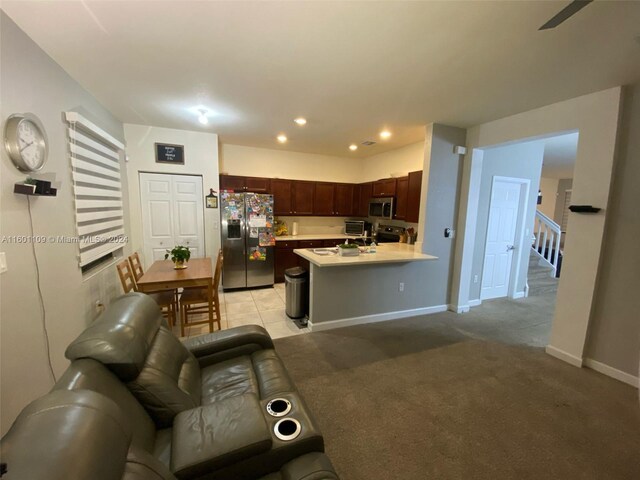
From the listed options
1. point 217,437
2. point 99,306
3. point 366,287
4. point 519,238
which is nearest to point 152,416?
point 217,437

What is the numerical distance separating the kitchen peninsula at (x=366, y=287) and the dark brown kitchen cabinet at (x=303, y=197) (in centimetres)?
208

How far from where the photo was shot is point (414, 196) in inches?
163

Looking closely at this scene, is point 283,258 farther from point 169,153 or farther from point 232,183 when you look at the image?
point 169,153

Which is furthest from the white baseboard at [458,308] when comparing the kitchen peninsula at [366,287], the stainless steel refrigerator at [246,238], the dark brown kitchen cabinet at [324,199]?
the stainless steel refrigerator at [246,238]

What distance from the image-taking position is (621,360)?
2555mm

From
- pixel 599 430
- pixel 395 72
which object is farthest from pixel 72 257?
pixel 599 430

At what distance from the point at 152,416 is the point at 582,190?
4024 mm

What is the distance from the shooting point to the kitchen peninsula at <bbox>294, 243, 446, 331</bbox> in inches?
133

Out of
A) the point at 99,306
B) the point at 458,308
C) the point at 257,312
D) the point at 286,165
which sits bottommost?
the point at 257,312

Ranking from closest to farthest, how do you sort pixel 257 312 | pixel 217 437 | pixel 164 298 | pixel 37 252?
1. pixel 217 437
2. pixel 37 252
3. pixel 164 298
4. pixel 257 312

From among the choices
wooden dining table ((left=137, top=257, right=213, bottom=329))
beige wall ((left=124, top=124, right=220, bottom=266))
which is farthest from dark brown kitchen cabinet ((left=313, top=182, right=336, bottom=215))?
wooden dining table ((left=137, top=257, right=213, bottom=329))

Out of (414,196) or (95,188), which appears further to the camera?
(414,196)

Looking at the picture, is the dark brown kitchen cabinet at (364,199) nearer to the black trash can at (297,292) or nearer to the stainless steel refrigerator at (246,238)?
the stainless steel refrigerator at (246,238)

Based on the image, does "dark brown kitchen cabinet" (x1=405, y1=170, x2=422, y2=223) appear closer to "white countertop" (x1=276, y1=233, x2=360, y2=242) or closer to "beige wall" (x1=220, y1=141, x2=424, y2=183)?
"beige wall" (x1=220, y1=141, x2=424, y2=183)
